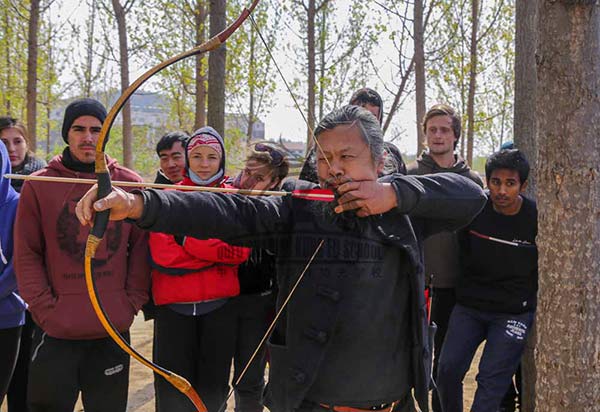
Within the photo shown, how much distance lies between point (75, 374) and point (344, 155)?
5.05ft

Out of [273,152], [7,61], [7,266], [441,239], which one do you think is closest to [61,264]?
[7,266]

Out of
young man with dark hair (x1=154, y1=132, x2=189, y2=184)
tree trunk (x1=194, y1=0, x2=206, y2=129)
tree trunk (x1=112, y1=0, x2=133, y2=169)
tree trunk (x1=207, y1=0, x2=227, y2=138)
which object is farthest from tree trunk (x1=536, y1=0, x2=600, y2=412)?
tree trunk (x1=112, y1=0, x2=133, y2=169)

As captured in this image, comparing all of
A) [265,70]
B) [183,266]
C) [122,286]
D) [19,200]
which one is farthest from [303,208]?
[265,70]

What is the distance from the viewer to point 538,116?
214cm

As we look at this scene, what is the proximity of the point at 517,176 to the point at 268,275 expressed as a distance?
1344mm

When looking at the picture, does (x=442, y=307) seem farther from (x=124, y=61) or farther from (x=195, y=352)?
(x=124, y=61)

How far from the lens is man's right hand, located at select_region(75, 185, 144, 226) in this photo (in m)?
1.35

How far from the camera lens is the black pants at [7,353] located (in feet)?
8.16

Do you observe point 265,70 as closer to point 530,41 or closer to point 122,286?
point 530,41

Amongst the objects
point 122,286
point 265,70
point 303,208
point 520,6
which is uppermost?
point 265,70

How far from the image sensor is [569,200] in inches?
80.7

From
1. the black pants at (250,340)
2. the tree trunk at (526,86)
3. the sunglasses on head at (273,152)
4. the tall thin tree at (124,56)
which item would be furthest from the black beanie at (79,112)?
the tall thin tree at (124,56)

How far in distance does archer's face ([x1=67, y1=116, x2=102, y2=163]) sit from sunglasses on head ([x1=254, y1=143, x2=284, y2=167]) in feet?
2.62

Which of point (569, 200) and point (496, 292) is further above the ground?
point (569, 200)
